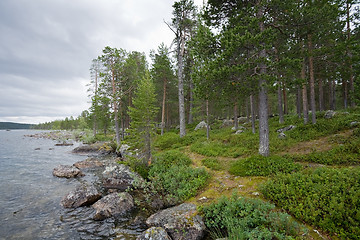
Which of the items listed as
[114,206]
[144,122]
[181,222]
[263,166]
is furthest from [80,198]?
[263,166]

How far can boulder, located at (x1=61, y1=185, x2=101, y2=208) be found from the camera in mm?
8195

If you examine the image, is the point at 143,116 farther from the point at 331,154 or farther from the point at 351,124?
the point at 351,124

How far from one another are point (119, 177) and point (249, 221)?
9395 millimetres

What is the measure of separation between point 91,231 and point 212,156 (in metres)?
8.75

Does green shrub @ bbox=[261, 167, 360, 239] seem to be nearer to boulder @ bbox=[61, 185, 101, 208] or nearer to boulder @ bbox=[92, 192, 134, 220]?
boulder @ bbox=[92, 192, 134, 220]

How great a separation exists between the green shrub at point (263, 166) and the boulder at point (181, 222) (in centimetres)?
367

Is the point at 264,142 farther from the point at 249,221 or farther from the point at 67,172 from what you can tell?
the point at 67,172

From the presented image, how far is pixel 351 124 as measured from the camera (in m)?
11.9

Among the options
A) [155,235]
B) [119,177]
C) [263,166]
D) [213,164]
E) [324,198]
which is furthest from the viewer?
[119,177]

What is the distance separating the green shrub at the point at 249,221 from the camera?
4.26m

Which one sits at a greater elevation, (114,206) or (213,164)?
(213,164)

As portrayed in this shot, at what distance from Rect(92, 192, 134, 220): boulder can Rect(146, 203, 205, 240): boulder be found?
199cm

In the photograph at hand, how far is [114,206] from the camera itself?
753 cm

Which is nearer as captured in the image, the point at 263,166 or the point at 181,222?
the point at 181,222
